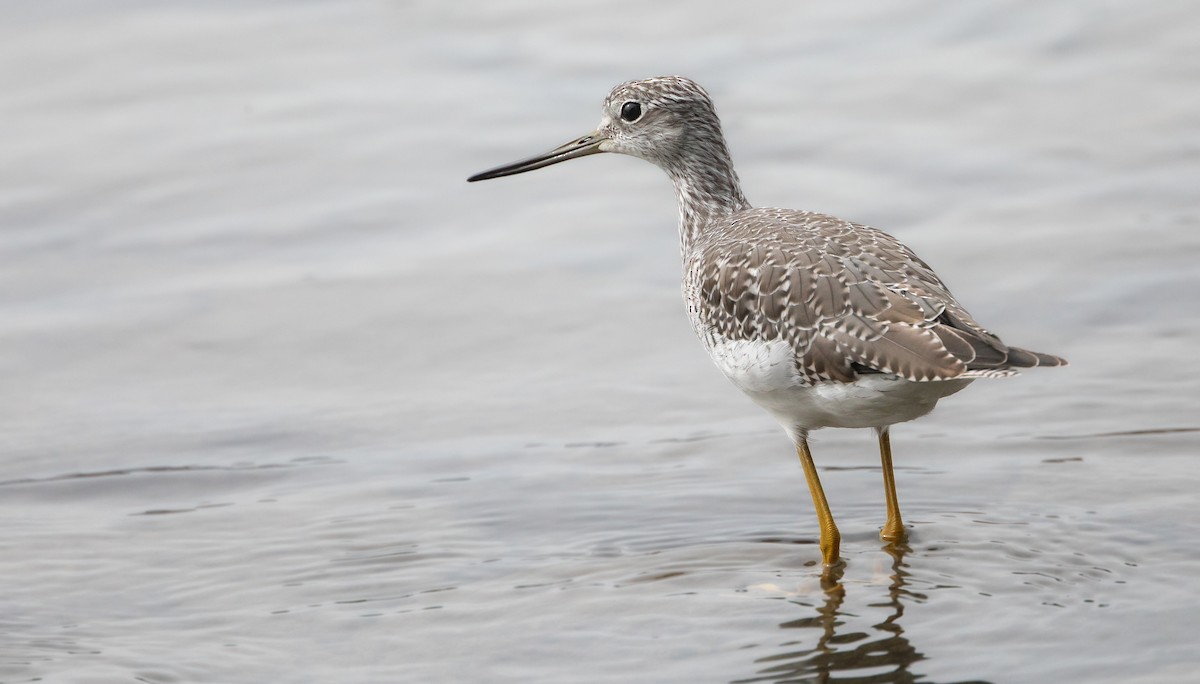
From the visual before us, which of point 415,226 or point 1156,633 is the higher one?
point 415,226

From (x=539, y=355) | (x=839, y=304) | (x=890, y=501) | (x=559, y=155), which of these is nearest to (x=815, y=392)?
(x=839, y=304)

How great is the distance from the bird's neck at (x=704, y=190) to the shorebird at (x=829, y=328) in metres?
0.11

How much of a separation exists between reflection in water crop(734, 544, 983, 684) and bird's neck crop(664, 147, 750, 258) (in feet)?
8.68

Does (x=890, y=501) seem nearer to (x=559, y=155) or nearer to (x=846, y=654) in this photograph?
(x=846, y=654)

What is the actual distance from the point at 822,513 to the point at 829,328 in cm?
119

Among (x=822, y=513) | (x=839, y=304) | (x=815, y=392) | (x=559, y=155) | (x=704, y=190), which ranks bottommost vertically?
(x=822, y=513)

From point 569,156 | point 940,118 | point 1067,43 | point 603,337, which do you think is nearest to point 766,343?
point 569,156

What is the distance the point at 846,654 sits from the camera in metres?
6.84

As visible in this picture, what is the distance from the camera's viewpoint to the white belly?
23.5ft

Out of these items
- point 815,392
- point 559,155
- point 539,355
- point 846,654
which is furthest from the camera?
point 539,355

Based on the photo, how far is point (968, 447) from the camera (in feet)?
30.2

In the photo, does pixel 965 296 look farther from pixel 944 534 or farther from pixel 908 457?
pixel 944 534

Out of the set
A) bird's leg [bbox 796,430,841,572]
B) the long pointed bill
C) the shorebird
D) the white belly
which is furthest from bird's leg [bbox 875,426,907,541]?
the long pointed bill

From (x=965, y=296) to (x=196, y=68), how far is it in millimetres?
8287
